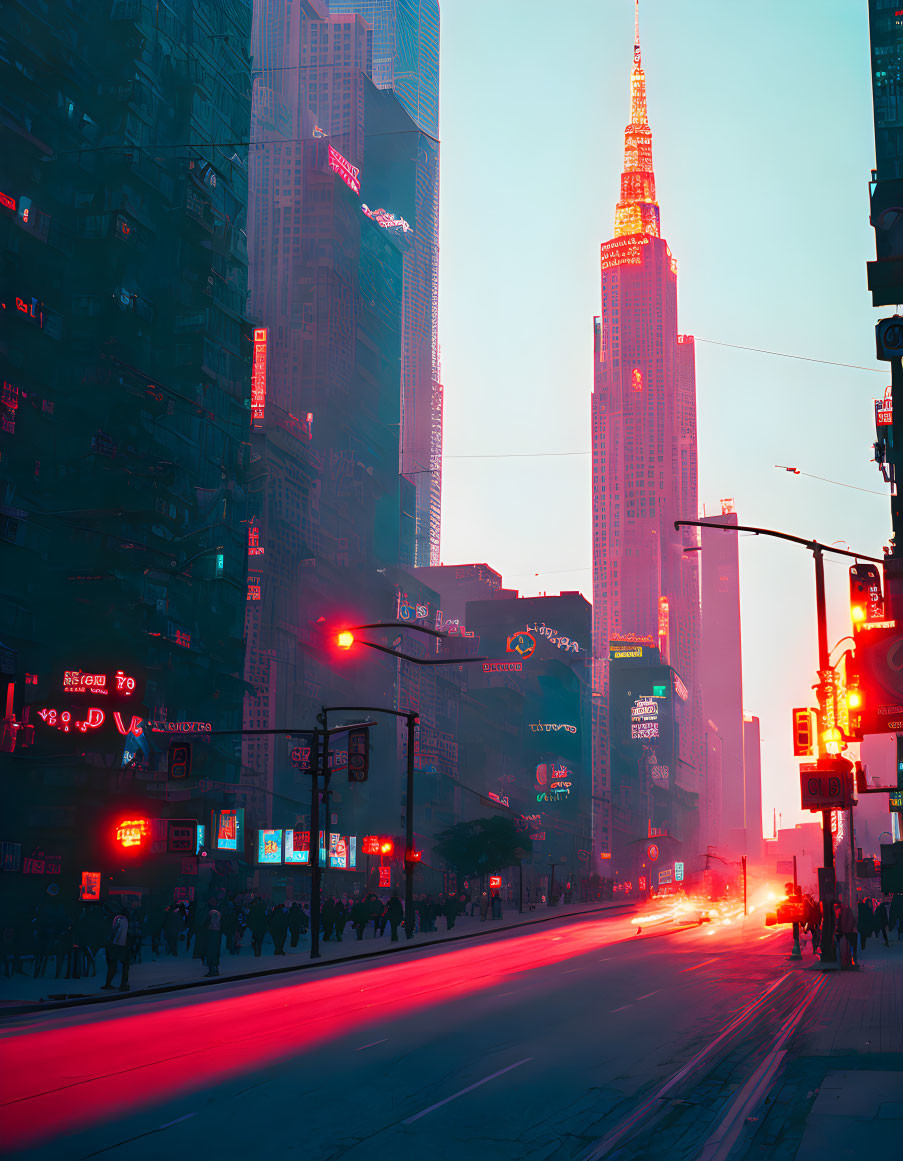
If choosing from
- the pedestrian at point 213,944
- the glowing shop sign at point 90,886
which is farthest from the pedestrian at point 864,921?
the glowing shop sign at point 90,886

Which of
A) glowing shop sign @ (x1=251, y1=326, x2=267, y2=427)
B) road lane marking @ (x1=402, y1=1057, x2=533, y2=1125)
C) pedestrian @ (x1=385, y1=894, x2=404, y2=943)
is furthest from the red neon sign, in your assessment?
glowing shop sign @ (x1=251, y1=326, x2=267, y2=427)

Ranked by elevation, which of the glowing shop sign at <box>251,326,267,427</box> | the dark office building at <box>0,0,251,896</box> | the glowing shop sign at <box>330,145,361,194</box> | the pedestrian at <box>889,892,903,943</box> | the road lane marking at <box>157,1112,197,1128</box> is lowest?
the pedestrian at <box>889,892,903,943</box>

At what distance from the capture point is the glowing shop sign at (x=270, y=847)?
3629 inches

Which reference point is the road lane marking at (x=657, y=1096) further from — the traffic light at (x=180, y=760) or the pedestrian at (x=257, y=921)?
the pedestrian at (x=257, y=921)

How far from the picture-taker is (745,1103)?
1570 centimetres

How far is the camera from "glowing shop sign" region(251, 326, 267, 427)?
133m

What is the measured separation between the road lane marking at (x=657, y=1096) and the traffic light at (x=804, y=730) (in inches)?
406

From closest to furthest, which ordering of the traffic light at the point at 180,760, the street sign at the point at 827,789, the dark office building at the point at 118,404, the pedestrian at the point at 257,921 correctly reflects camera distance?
the street sign at the point at 827,789, the traffic light at the point at 180,760, the pedestrian at the point at 257,921, the dark office building at the point at 118,404

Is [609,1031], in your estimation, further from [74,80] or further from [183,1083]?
[74,80]

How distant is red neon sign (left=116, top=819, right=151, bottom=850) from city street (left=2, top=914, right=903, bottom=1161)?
19056 millimetres

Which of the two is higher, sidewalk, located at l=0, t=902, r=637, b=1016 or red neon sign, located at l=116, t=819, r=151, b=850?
red neon sign, located at l=116, t=819, r=151, b=850

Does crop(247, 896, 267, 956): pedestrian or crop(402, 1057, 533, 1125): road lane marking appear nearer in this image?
crop(402, 1057, 533, 1125): road lane marking

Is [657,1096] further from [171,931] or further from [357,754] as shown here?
[171,931]

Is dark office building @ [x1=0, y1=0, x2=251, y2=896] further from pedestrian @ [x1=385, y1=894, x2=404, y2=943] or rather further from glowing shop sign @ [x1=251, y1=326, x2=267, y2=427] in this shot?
glowing shop sign @ [x1=251, y1=326, x2=267, y2=427]
